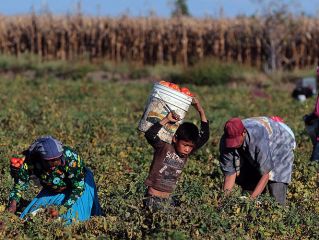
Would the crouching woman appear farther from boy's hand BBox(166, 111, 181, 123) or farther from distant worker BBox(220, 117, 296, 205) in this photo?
distant worker BBox(220, 117, 296, 205)

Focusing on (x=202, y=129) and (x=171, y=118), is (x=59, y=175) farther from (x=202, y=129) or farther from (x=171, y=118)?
(x=202, y=129)

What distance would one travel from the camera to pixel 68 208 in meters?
6.58

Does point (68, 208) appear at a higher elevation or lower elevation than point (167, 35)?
higher

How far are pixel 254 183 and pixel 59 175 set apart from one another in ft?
6.32

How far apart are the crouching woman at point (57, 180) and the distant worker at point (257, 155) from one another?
3.94 feet

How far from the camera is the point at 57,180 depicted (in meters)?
6.75

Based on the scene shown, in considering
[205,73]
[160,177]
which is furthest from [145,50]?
[160,177]

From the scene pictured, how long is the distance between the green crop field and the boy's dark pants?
0.16 metres

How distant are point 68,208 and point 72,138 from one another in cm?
500

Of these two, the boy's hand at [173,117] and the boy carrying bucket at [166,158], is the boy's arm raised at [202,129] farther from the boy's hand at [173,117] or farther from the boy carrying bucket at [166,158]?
the boy's hand at [173,117]

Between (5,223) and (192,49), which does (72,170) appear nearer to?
(5,223)

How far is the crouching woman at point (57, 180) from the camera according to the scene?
252 inches

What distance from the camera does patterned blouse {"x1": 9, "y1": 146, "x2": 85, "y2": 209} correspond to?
658 cm

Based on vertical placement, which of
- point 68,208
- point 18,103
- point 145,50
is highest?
→ point 68,208
